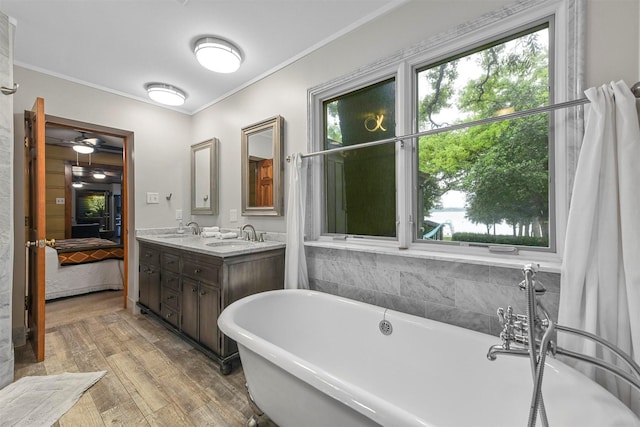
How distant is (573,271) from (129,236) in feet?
12.9

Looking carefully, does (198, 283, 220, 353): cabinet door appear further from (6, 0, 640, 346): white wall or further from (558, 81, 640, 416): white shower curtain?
(558, 81, 640, 416): white shower curtain

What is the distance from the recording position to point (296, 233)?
2168mm

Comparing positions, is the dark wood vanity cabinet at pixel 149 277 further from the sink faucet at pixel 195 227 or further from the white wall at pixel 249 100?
the sink faucet at pixel 195 227

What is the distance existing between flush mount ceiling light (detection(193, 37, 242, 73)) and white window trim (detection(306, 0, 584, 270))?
0.69 m

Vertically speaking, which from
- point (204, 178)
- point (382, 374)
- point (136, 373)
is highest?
point (204, 178)

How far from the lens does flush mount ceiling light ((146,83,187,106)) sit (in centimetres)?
281

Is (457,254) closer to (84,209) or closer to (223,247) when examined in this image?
(223,247)

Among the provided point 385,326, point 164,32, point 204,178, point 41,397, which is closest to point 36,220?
point 41,397

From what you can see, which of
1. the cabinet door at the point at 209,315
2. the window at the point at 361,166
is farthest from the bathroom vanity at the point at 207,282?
the window at the point at 361,166

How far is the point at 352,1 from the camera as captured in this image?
1.80 m

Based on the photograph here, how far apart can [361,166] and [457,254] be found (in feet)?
3.20

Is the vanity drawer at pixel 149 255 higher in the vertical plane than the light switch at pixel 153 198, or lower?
lower

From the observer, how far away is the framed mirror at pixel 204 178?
3.21 meters

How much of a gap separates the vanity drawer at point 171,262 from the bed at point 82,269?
1948 mm
